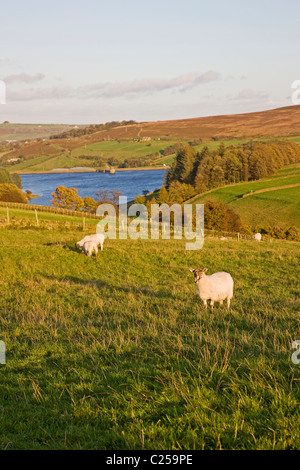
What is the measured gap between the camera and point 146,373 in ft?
21.0

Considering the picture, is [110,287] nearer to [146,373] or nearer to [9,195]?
[146,373]

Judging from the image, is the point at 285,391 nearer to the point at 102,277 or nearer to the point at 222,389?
the point at 222,389

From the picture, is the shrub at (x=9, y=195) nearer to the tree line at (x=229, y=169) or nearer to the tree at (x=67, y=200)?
the tree at (x=67, y=200)

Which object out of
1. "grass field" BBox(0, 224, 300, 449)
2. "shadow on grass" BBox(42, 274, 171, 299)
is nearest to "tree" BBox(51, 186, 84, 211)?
"shadow on grass" BBox(42, 274, 171, 299)

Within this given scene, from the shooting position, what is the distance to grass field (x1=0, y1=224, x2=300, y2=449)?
15.5 ft

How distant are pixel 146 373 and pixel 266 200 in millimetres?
99164

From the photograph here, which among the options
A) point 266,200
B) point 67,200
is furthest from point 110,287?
point 67,200

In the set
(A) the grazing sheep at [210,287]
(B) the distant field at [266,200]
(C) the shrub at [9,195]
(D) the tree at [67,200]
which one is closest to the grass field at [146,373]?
(A) the grazing sheep at [210,287]

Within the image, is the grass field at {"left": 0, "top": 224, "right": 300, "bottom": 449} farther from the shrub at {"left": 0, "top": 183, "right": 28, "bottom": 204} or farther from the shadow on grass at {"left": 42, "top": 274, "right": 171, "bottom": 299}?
the shrub at {"left": 0, "top": 183, "right": 28, "bottom": 204}

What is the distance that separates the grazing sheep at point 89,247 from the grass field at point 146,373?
9358 millimetres

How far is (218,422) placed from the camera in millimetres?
4770

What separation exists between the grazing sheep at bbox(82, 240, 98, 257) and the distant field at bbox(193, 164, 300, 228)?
2662 inches
